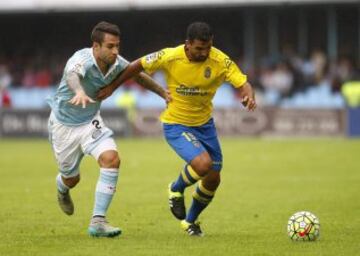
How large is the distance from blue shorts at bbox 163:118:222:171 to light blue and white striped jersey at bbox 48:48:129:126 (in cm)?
83

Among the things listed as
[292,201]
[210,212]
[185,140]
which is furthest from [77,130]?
[292,201]

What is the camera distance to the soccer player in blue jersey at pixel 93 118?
1046cm

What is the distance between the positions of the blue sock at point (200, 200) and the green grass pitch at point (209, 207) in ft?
0.73

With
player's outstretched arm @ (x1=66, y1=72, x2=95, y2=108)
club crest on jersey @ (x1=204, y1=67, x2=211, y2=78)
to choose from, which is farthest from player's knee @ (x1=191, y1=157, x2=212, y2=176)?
player's outstretched arm @ (x1=66, y1=72, x2=95, y2=108)

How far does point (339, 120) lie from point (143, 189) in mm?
13918

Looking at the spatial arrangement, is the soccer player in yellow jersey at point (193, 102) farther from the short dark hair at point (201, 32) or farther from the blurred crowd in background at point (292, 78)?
the blurred crowd in background at point (292, 78)

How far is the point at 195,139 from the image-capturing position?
1083 centimetres

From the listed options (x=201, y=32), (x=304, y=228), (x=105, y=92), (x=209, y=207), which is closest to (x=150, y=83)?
(x=105, y=92)

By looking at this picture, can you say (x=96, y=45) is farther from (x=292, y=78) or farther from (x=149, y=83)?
(x=292, y=78)

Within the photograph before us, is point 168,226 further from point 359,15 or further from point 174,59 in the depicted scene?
point 359,15

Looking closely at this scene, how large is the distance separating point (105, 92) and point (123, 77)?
26cm

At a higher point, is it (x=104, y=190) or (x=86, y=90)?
(x=86, y=90)

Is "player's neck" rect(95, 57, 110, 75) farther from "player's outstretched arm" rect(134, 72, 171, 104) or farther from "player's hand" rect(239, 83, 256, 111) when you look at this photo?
"player's hand" rect(239, 83, 256, 111)

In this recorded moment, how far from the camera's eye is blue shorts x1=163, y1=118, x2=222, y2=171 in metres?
10.7
